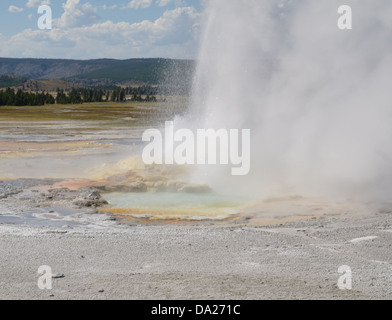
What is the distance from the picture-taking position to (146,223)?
10.5m

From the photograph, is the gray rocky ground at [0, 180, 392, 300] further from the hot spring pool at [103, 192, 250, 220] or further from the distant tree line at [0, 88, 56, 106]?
the distant tree line at [0, 88, 56, 106]

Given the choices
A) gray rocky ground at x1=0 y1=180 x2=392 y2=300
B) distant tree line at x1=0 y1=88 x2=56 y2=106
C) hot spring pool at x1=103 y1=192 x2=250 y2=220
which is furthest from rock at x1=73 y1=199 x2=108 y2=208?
distant tree line at x1=0 y1=88 x2=56 y2=106

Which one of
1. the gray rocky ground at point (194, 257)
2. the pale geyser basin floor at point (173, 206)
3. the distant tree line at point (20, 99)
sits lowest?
the gray rocky ground at point (194, 257)

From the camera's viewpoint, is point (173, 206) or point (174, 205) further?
point (174, 205)

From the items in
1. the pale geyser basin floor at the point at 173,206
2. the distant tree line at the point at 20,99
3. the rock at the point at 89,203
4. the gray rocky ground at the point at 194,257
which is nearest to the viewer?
the gray rocky ground at the point at 194,257

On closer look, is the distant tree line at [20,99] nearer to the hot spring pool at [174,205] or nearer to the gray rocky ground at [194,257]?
the hot spring pool at [174,205]

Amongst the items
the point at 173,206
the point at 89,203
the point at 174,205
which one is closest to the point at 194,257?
the point at 173,206

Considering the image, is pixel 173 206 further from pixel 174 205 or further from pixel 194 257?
pixel 194 257

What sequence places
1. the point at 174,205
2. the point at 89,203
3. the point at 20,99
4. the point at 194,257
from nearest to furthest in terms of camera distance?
the point at 194,257 → the point at 89,203 → the point at 174,205 → the point at 20,99

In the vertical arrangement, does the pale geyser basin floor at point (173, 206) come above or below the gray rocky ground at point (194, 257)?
above

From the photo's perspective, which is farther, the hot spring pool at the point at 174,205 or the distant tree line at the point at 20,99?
the distant tree line at the point at 20,99

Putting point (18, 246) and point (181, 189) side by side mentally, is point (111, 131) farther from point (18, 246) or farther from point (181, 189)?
point (18, 246)

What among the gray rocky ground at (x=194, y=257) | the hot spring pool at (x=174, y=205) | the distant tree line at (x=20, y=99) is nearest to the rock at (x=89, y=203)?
the hot spring pool at (x=174, y=205)

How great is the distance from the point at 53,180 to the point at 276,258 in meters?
9.44
